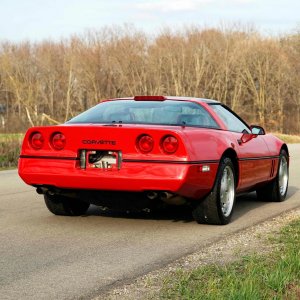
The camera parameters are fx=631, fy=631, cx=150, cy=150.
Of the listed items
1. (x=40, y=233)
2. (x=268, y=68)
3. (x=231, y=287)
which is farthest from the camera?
(x=268, y=68)

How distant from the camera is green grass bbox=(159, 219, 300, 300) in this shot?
3799 millimetres

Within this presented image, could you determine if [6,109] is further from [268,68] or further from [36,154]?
[36,154]

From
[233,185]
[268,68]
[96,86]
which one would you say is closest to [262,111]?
[268,68]

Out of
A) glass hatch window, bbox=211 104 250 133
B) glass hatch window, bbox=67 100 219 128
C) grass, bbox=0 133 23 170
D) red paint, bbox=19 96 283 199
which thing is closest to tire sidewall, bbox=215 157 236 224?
red paint, bbox=19 96 283 199

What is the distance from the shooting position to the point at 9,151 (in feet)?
56.0

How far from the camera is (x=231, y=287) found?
389 cm

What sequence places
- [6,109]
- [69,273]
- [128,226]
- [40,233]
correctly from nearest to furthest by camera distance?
[69,273] < [40,233] < [128,226] < [6,109]

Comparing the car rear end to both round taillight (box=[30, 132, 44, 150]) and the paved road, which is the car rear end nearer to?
round taillight (box=[30, 132, 44, 150])

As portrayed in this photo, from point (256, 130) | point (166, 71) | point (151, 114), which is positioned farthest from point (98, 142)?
point (166, 71)

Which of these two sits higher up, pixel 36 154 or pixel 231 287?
pixel 36 154

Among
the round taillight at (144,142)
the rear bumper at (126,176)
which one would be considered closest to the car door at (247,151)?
the rear bumper at (126,176)

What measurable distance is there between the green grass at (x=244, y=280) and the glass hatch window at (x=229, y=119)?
2.75m

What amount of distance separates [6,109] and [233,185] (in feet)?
181

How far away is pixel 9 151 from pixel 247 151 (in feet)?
35.4
